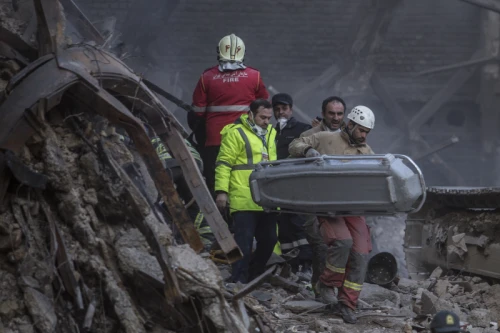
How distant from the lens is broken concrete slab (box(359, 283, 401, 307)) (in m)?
8.95

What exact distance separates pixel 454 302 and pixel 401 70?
8.92 meters

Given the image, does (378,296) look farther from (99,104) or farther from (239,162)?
(99,104)

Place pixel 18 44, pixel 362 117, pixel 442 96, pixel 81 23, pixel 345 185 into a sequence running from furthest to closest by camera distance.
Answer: pixel 442 96
pixel 362 117
pixel 81 23
pixel 345 185
pixel 18 44

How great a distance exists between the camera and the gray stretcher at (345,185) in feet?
24.5

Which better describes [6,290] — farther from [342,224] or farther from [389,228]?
[389,228]

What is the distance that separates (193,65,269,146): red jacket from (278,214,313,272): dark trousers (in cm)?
112

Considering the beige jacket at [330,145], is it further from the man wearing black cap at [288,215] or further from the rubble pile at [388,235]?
the rubble pile at [388,235]

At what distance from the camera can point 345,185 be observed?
7.59 metres

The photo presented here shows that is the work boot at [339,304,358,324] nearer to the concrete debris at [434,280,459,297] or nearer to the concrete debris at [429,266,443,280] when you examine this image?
the concrete debris at [434,280,459,297]

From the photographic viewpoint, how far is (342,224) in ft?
26.1

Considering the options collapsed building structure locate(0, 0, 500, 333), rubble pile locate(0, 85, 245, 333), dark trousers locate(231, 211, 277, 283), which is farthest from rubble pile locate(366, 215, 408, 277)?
rubble pile locate(0, 85, 245, 333)

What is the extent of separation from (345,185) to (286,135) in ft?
7.07

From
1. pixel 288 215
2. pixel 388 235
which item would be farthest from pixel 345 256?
pixel 388 235

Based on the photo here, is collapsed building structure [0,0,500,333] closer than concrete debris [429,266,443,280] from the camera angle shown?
Yes
